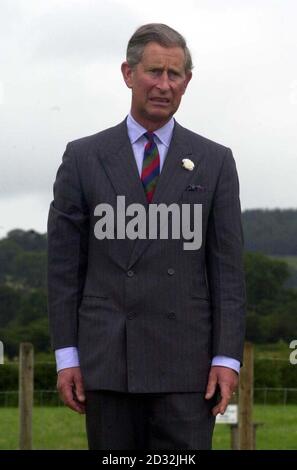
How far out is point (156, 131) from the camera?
4.80 metres

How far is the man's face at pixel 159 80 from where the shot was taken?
4.66 m

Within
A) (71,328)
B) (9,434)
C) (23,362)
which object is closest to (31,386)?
(23,362)

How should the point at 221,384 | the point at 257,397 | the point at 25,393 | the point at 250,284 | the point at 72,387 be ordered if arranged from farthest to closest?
1. the point at 250,284
2. the point at 257,397
3. the point at 25,393
4. the point at 72,387
5. the point at 221,384

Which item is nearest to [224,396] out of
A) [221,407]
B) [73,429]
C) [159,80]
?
[221,407]

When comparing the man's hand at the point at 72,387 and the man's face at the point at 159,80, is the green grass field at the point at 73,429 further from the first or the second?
the man's face at the point at 159,80

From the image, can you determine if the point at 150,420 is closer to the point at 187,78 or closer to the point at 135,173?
the point at 135,173

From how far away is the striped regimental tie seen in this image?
4766mm

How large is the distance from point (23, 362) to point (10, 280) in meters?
7.63

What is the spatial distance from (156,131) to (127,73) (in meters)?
0.21

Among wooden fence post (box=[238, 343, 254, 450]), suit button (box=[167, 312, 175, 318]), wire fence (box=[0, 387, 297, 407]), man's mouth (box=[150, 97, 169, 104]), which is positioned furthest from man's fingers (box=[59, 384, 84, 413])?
wire fence (box=[0, 387, 297, 407])

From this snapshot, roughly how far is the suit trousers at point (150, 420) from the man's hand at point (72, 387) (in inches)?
1.1

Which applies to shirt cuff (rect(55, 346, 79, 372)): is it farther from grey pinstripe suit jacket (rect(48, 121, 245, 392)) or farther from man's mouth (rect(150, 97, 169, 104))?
man's mouth (rect(150, 97, 169, 104))

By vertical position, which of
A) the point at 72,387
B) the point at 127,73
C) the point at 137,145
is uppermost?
the point at 127,73

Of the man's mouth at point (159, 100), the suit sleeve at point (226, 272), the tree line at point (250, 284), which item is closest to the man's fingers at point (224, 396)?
the suit sleeve at point (226, 272)
